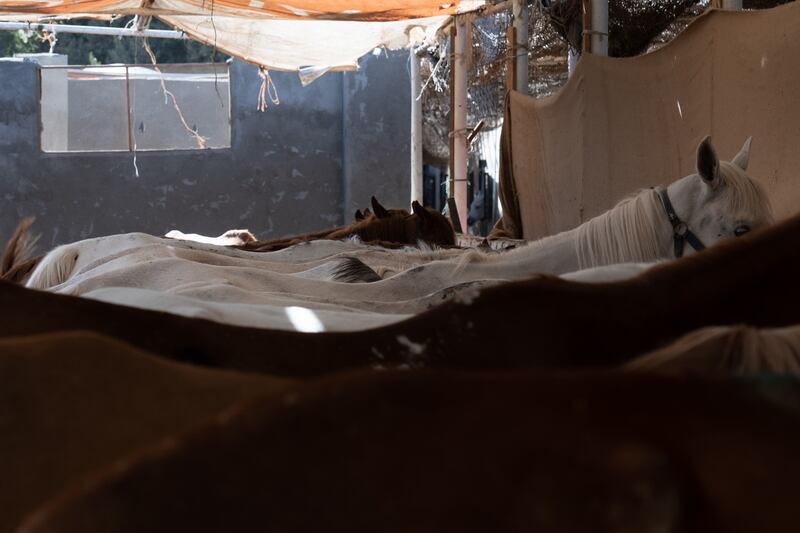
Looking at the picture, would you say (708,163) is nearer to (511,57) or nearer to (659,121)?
(659,121)

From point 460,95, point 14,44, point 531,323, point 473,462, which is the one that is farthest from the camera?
point 14,44

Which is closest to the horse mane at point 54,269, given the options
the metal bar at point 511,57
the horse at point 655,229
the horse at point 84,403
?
the horse at point 655,229

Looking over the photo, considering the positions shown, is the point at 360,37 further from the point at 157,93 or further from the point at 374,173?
the point at 157,93

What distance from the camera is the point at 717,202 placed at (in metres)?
3.38

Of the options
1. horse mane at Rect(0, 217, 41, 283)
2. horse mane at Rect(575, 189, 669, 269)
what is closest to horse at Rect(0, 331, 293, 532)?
horse mane at Rect(575, 189, 669, 269)

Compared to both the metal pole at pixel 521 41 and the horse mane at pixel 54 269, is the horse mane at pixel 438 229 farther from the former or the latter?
the horse mane at pixel 54 269

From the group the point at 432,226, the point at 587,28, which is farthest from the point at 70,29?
the point at 587,28

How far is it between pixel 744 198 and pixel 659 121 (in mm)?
2485

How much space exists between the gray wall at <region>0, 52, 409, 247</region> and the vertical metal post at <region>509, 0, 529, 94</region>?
428 centimetres

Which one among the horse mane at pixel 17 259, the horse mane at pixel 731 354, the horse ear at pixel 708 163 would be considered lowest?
the horse mane at pixel 17 259

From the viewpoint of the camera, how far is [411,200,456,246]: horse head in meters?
6.51

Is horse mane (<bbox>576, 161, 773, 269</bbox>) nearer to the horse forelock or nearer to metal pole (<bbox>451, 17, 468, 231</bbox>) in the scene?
the horse forelock

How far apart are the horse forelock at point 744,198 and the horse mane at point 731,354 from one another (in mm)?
2267

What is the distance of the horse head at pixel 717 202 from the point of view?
332cm
